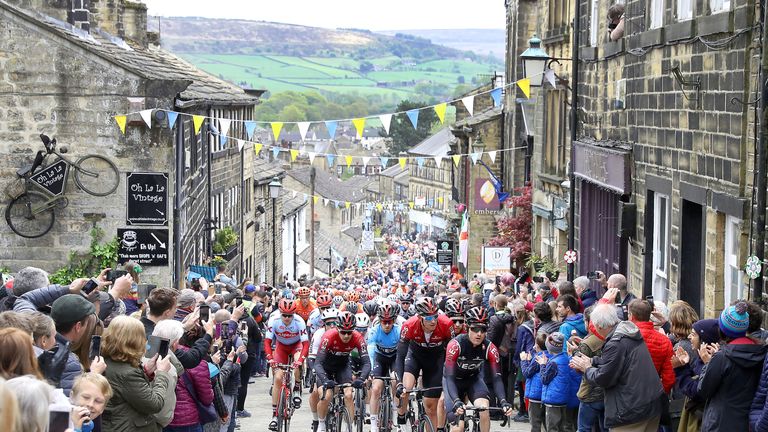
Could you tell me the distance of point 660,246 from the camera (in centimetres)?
1853

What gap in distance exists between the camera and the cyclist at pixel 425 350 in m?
15.1

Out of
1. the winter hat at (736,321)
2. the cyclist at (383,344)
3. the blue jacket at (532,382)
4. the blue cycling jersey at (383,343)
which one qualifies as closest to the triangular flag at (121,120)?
the cyclist at (383,344)

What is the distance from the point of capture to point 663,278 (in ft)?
59.8

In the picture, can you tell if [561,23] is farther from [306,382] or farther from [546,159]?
[306,382]

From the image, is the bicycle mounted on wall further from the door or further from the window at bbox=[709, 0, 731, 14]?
the window at bbox=[709, 0, 731, 14]

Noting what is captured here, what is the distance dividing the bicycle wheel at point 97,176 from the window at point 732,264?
555 inches

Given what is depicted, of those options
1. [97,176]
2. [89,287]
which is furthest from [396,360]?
[97,176]

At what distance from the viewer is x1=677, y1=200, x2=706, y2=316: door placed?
1645 cm

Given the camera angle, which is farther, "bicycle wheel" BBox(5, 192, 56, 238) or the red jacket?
"bicycle wheel" BBox(5, 192, 56, 238)

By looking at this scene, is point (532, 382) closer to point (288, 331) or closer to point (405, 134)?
point (288, 331)

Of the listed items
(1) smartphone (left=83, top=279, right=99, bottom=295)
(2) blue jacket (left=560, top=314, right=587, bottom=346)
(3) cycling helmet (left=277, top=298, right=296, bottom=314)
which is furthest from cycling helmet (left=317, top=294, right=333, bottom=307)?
(1) smartphone (left=83, top=279, right=99, bottom=295)

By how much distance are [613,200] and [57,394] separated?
617 inches

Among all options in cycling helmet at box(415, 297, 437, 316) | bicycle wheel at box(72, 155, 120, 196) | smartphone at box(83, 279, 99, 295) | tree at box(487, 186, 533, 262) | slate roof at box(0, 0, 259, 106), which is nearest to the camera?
smartphone at box(83, 279, 99, 295)

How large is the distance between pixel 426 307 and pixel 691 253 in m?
3.69
